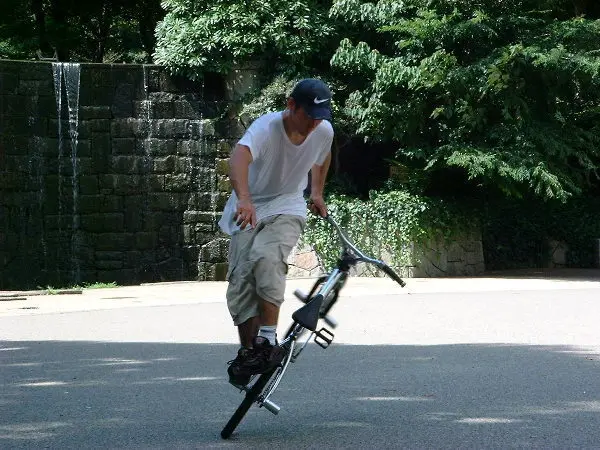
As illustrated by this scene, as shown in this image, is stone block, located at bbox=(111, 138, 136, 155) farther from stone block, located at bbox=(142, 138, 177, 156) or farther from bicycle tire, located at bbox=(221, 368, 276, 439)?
bicycle tire, located at bbox=(221, 368, 276, 439)

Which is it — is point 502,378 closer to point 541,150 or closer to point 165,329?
point 165,329

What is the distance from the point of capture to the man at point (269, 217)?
586cm

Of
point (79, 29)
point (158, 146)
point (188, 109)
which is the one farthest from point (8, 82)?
point (79, 29)

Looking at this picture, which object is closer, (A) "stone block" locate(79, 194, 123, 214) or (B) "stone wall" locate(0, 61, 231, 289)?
(B) "stone wall" locate(0, 61, 231, 289)

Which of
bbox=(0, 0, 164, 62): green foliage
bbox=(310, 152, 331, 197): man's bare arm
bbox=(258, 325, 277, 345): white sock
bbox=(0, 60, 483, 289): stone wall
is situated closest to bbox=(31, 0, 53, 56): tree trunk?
bbox=(0, 0, 164, 62): green foliage

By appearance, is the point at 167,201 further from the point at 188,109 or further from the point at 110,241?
the point at 188,109

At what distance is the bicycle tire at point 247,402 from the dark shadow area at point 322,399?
0.24 feet

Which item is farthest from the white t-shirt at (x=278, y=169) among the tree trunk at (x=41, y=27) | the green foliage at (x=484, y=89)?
the tree trunk at (x=41, y=27)

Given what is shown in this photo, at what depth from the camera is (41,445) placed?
5.79 meters

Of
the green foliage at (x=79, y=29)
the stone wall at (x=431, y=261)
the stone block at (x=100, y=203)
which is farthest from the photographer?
the green foliage at (x=79, y=29)

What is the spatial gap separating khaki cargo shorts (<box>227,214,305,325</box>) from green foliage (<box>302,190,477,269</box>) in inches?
541

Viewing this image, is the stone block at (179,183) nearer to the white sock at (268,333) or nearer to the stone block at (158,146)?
the stone block at (158,146)

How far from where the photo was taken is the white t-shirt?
234 inches

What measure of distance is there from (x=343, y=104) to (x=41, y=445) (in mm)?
15494
